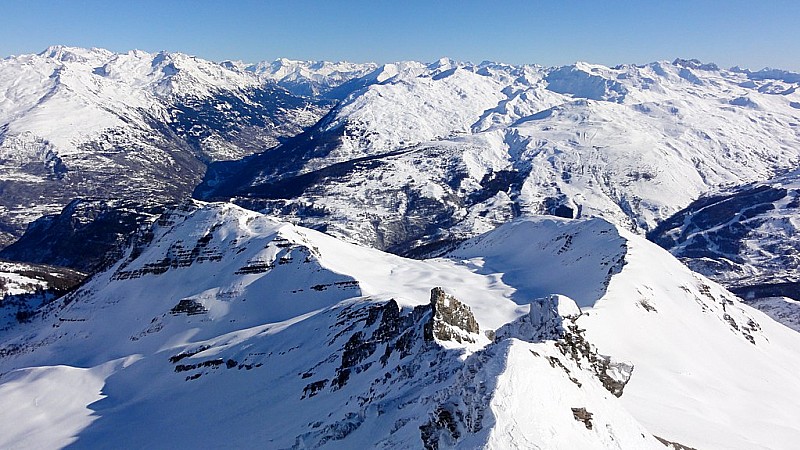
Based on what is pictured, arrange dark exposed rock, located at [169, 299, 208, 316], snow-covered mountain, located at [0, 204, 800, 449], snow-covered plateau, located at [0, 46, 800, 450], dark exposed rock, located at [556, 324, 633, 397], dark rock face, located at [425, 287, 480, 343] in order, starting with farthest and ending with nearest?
1. dark exposed rock, located at [169, 299, 208, 316]
2. dark rock face, located at [425, 287, 480, 343]
3. dark exposed rock, located at [556, 324, 633, 397]
4. snow-covered plateau, located at [0, 46, 800, 450]
5. snow-covered mountain, located at [0, 204, 800, 449]

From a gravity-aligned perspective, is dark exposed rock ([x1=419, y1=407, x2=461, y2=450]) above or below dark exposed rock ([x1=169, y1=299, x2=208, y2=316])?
above

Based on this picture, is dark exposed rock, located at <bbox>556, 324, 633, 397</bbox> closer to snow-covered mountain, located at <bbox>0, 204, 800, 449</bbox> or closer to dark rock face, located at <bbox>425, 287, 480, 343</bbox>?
snow-covered mountain, located at <bbox>0, 204, 800, 449</bbox>

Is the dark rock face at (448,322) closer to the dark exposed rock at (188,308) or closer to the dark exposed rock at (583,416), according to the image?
the dark exposed rock at (583,416)

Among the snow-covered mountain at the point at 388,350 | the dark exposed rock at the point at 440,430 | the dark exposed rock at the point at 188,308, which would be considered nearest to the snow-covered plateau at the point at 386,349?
the dark exposed rock at the point at 440,430

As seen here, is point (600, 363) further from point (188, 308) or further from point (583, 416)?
point (188, 308)

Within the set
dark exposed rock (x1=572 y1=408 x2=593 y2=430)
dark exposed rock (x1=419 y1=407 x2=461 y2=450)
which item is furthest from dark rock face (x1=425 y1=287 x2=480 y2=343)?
dark exposed rock (x1=572 y1=408 x2=593 y2=430)

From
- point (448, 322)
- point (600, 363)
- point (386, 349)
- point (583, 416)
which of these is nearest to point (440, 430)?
point (583, 416)

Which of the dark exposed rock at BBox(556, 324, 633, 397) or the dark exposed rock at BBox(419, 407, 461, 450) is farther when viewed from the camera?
the dark exposed rock at BBox(556, 324, 633, 397)

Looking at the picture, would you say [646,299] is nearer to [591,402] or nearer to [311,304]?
[311,304]
